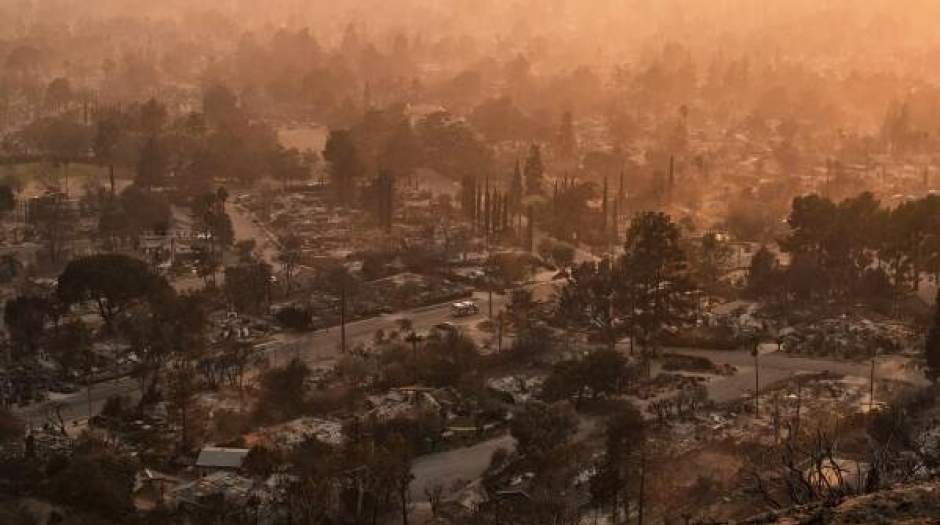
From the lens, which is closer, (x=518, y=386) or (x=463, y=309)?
(x=518, y=386)

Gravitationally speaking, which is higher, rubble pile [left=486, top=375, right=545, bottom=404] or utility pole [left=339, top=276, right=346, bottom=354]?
utility pole [left=339, top=276, right=346, bottom=354]

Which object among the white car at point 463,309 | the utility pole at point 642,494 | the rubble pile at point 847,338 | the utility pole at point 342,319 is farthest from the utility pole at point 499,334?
the utility pole at point 642,494

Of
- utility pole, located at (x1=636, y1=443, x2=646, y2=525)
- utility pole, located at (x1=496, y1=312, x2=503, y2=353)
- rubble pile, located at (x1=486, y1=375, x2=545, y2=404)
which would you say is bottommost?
rubble pile, located at (x1=486, y1=375, x2=545, y2=404)

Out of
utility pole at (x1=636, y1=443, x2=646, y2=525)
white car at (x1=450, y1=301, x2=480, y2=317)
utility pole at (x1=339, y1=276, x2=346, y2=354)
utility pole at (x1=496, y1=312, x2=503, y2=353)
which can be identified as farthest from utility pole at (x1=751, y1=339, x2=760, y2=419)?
utility pole at (x1=339, y1=276, x2=346, y2=354)

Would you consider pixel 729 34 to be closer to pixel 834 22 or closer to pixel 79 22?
pixel 834 22

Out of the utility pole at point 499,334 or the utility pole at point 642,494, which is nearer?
the utility pole at point 642,494

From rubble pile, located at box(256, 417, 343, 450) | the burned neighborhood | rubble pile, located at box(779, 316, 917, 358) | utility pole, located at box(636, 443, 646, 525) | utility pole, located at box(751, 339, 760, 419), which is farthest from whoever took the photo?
rubble pile, located at box(779, 316, 917, 358)

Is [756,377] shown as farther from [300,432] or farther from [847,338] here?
[300,432]

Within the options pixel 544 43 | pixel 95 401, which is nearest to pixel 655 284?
pixel 95 401

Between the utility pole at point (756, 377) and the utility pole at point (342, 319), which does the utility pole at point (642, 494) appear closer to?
the utility pole at point (756, 377)

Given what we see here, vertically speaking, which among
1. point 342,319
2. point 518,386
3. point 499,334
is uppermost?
point 342,319

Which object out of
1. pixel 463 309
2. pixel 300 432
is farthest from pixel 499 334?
pixel 300 432

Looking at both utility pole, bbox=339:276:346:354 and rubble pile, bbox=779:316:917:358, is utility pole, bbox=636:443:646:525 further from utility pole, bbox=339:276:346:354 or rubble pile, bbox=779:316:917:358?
utility pole, bbox=339:276:346:354
